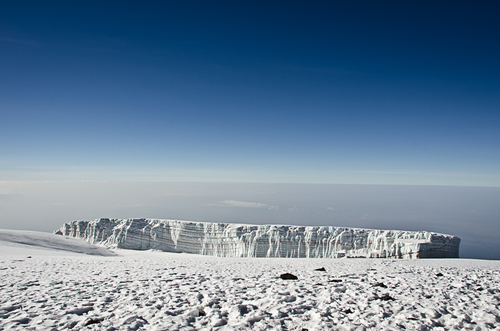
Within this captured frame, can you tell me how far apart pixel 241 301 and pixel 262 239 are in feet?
96.6

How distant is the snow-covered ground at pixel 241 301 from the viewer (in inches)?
196

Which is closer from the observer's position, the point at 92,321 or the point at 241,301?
the point at 92,321

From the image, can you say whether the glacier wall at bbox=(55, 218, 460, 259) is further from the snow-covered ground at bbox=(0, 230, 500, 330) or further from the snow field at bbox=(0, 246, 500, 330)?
the snow field at bbox=(0, 246, 500, 330)

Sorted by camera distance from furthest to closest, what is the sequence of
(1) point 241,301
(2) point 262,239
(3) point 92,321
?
(2) point 262,239 → (1) point 241,301 → (3) point 92,321

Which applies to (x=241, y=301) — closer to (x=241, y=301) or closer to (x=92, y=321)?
(x=241, y=301)

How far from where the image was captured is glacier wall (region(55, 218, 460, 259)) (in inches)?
1131

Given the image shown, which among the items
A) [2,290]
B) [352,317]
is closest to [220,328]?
[352,317]

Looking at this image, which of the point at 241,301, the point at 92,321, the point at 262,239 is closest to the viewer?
the point at 92,321

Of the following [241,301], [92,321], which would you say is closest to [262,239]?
[241,301]

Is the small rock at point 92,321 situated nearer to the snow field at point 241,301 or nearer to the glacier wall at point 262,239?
the snow field at point 241,301

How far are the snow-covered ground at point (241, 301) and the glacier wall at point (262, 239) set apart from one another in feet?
76.7

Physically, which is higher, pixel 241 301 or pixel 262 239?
pixel 241 301

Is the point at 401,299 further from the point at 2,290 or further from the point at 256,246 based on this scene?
the point at 256,246

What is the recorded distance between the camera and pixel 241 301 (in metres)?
6.14
